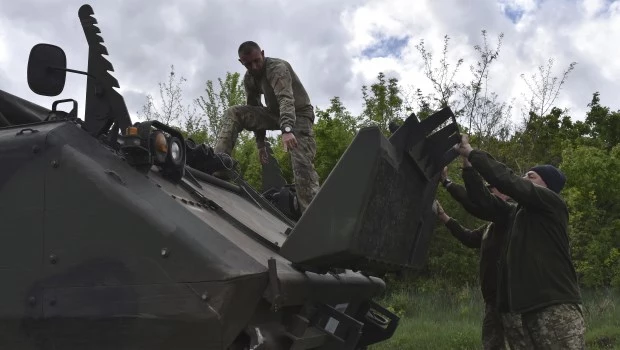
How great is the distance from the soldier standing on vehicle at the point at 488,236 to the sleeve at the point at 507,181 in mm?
734

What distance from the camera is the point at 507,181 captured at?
4711 millimetres

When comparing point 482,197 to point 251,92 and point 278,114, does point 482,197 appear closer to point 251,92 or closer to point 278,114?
point 278,114

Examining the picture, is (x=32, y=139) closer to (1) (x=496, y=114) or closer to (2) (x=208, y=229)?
(2) (x=208, y=229)

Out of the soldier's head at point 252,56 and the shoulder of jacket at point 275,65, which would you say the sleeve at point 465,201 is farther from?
the soldier's head at point 252,56

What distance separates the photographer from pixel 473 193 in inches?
218

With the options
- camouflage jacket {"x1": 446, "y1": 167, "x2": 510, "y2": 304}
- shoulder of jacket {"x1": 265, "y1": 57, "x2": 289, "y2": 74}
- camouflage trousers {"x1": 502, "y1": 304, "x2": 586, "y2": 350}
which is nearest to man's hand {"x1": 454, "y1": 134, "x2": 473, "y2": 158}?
camouflage jacket {"x1": 446, "y1": 167, "x2": 510, "y2": 304}

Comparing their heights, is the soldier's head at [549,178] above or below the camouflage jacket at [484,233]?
above

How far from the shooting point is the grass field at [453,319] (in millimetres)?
9125

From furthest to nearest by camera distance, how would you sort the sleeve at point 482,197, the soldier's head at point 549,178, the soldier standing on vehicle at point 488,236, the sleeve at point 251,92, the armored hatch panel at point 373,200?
the sleeve at point 251,92
the soldier standing on vehicle at point 488,236
the sleeve at point 482,197
the soldier's head at point 549,178
the armored hatch panel at point 373,200

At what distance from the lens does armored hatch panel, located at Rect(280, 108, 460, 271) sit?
354 cm

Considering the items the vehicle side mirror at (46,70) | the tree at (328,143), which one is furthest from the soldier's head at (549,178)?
the tree at (328,143)

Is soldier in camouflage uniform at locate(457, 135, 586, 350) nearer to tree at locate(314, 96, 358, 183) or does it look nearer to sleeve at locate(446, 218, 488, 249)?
sleeve at locate(446, 218, 488, 249)

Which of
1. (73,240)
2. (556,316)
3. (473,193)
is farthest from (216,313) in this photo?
(473,193)

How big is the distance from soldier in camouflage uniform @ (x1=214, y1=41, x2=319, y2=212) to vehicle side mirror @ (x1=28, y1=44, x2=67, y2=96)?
2004mm
